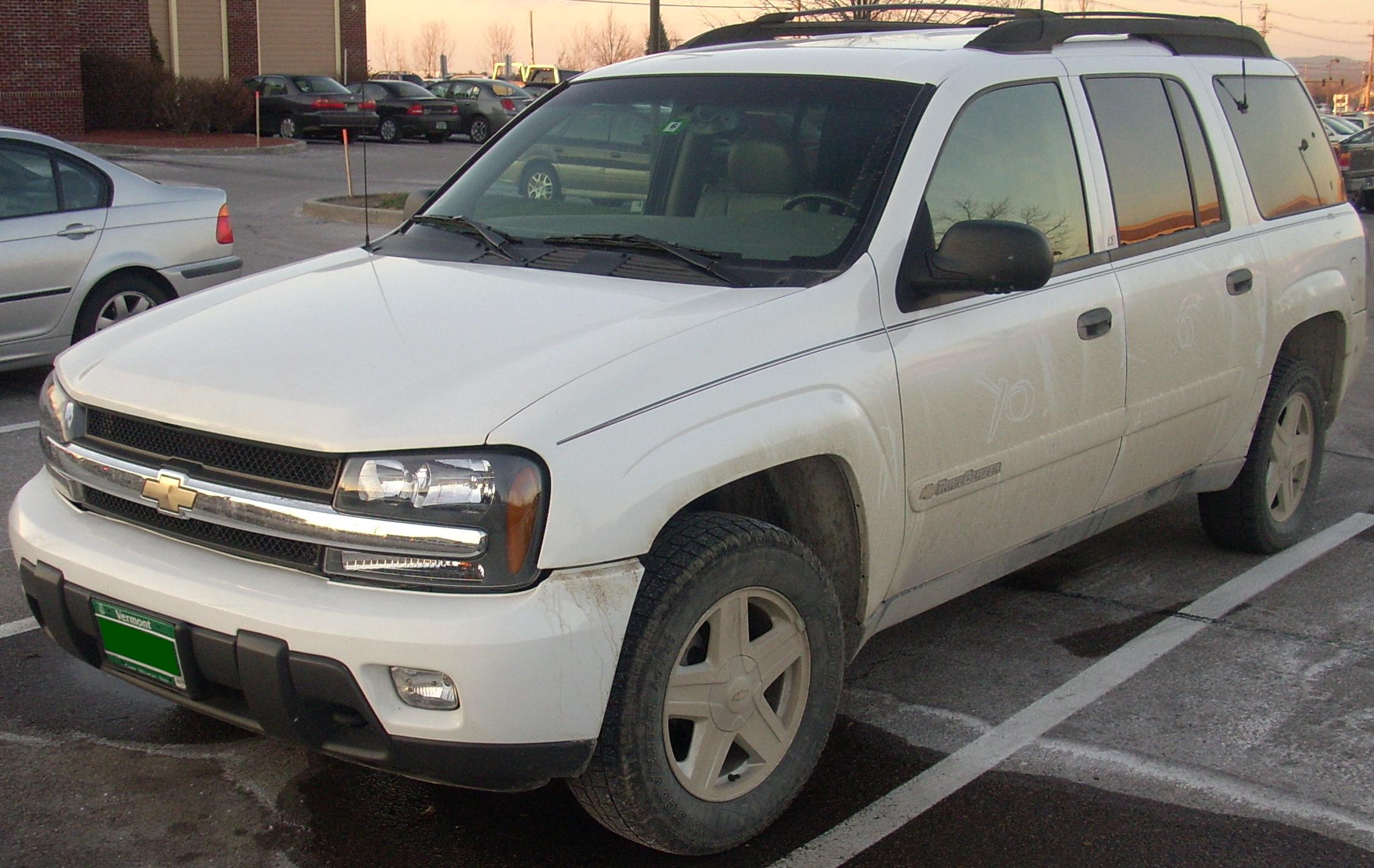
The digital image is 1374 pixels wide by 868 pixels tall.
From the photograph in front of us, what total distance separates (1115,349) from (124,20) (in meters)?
35.7

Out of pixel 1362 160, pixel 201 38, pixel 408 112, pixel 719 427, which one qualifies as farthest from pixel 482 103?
pixel 719 427

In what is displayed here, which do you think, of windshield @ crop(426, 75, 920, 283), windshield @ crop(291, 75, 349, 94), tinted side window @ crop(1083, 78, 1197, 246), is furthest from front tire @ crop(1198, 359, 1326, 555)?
windshield @ crop(291, 75, 349, 94)

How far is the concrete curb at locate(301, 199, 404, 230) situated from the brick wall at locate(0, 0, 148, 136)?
1656 cm

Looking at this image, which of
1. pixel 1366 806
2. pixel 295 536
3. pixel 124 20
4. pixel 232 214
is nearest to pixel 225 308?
pixel 295 536

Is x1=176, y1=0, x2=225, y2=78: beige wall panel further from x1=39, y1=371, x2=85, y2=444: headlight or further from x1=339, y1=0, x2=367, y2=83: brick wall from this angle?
x1=39, y1=371, x2=85, y2=444: headlight

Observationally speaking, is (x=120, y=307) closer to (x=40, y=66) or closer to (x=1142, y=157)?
(x=1142, y=157)

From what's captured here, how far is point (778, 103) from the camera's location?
157 inches

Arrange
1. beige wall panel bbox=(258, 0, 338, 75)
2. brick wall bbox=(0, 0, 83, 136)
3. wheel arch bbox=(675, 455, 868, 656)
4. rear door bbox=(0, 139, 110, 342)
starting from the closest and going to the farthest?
wheel arch bbox=(675, 455, 868, 656)
rear door bbox=(0, 139, 110, 342)
brick wall bbox=(0, 0, 83, 136)
beige wall panel bbox=(258, 0, 338, 75)

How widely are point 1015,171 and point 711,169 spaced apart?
871mm

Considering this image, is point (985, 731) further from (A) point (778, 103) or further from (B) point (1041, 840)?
(A) point (778, 103)

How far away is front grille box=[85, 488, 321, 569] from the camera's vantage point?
9.49ft

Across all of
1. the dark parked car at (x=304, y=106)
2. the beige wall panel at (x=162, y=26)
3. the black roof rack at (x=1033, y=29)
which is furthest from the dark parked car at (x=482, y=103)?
the black roof rack at (x=1033, y=29)

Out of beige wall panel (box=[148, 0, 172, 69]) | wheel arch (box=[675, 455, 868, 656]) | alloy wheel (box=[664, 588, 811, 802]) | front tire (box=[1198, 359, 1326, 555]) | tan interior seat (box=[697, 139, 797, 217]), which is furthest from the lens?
beige wall panel (box=[148, 0, 172, 69])

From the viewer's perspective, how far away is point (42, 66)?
30.9m
